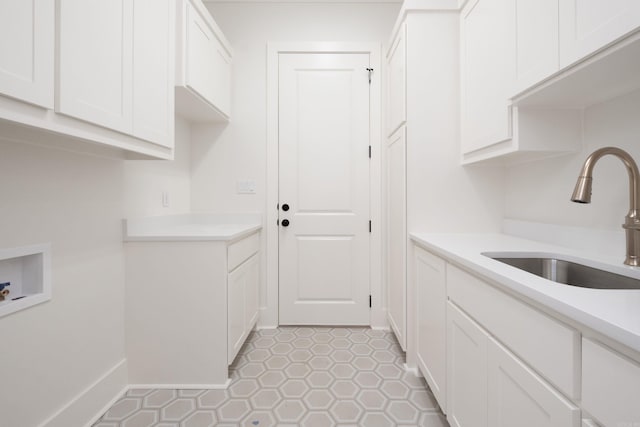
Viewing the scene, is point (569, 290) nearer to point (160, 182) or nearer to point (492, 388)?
point (492, 388)

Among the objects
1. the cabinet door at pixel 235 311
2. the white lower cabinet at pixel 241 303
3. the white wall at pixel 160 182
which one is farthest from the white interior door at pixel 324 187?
the white wall at pixel 160 182

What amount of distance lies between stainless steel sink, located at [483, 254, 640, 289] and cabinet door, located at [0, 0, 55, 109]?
1.60 meters

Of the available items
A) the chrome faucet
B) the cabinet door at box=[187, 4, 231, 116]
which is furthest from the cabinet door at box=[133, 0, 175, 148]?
the chrome faucet

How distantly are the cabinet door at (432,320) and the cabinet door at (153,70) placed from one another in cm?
149

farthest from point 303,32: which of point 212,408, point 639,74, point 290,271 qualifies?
point 212,408

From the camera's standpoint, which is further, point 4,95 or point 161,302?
point 161,302

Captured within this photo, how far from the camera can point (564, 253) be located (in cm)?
120

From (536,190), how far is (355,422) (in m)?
1.49

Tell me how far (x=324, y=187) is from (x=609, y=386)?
2.10 metres

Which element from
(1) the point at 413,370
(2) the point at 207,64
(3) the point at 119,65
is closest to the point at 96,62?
(3) the point at 119,65

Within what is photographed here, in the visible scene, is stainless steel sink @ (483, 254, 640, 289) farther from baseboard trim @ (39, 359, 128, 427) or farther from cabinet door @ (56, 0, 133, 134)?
baseboard trim @ (39, 359, 128, 427)

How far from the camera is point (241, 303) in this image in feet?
6.38

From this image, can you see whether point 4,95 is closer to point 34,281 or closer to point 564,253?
point 34,281

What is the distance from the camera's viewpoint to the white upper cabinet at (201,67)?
5.48 feet
